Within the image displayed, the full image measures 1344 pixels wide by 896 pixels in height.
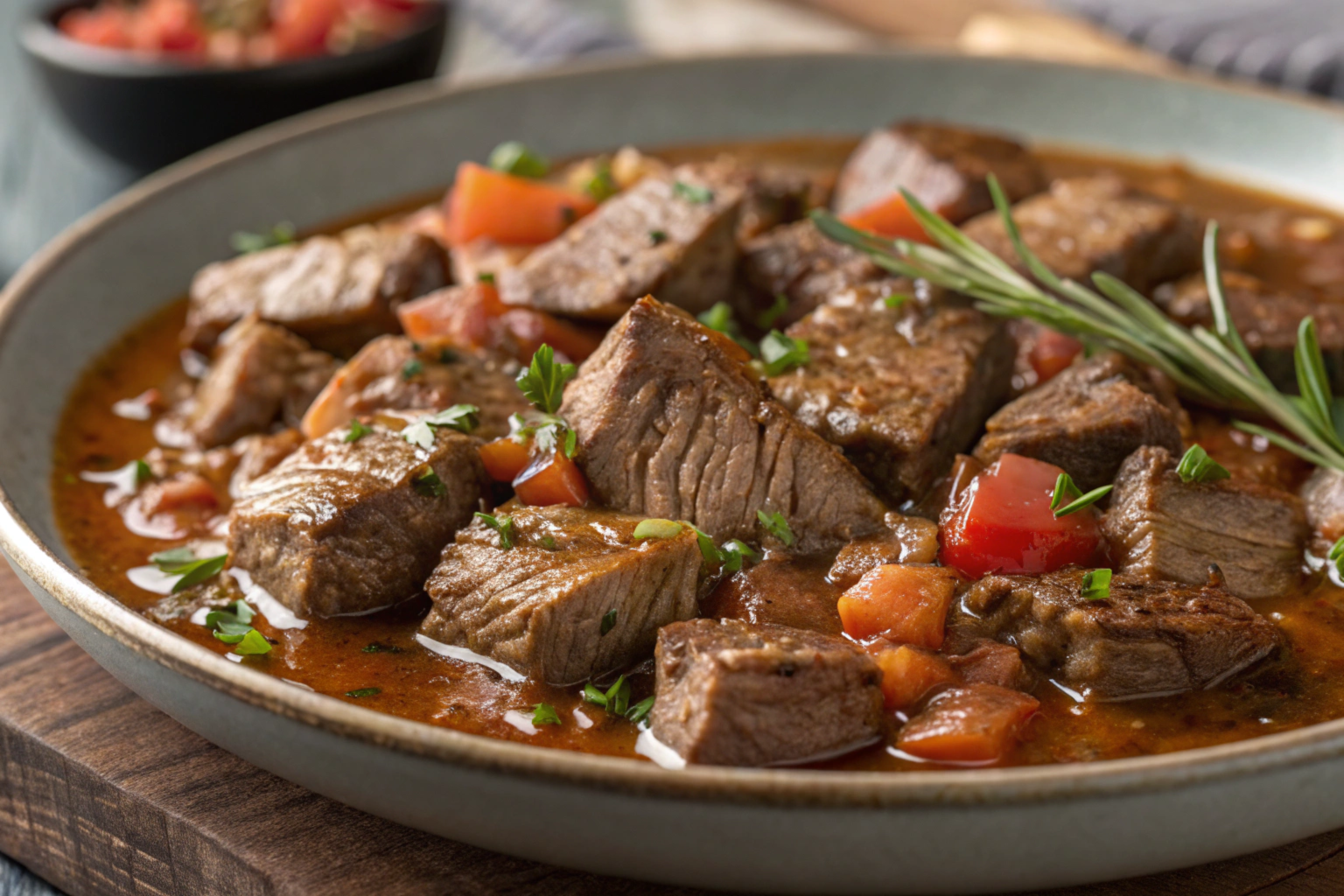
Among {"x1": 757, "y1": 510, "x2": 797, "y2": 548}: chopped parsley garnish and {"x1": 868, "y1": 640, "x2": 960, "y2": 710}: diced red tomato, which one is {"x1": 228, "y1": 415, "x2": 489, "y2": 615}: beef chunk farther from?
{"x1": 868, "y1": 640, "x2": 960, "y2": 710}: diced red tomato

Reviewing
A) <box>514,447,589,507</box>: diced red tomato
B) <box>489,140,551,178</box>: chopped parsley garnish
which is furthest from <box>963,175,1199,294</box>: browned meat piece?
<box>514,447,589,507</box>: diced red tomato

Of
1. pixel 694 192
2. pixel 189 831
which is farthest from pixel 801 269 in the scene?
pixel 189 831

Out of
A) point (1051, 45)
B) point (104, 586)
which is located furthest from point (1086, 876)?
point (1051, 45)

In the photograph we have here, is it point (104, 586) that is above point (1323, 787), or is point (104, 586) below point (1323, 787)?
below

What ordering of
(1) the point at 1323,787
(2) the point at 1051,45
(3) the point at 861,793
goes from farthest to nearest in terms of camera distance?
(2) the point at 1051,45 < (1) the point at 1323,787 < (3) the point at 861,793

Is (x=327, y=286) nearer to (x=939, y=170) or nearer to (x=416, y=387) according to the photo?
(x=416, y=387)

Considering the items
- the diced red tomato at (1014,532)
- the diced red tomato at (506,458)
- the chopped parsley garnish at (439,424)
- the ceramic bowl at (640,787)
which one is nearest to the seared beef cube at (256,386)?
the ceramic bowl at (640,787)

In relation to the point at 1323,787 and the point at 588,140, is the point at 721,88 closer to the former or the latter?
the point at 588,140
